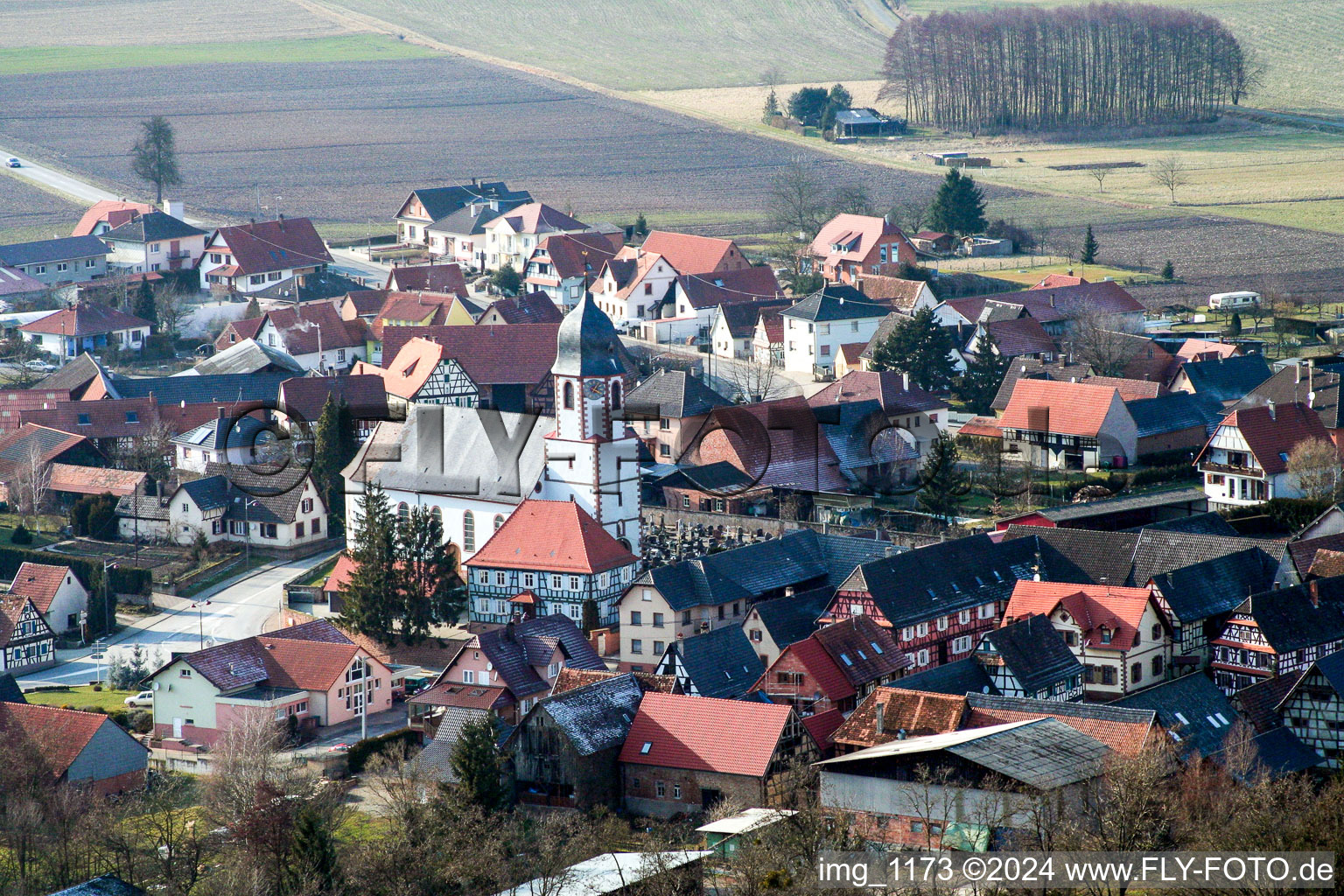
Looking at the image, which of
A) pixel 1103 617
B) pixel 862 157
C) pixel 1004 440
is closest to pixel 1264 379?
pixel 1004 440

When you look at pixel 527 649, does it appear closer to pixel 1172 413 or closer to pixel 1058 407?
pixel 1058 407

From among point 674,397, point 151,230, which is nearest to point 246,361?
point 674,397

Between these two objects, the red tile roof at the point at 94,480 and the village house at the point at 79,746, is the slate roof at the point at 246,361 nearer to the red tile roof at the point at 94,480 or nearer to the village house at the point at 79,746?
the red tile roof at the point at 94,480

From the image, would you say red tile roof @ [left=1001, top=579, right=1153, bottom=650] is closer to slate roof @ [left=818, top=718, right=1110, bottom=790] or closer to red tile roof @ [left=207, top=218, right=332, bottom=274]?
slate roof @ [left=818, top=718, right=1110, bottom=790]

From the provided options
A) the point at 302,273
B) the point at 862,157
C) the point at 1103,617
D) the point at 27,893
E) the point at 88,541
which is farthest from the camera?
the point at 862,157

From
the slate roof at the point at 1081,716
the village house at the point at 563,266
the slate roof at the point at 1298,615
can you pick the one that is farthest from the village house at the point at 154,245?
the slate roof at the point at 1081,716

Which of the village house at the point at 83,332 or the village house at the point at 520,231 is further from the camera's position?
the village house at the point at 520,231

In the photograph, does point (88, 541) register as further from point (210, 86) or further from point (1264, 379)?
point (210, 86)
